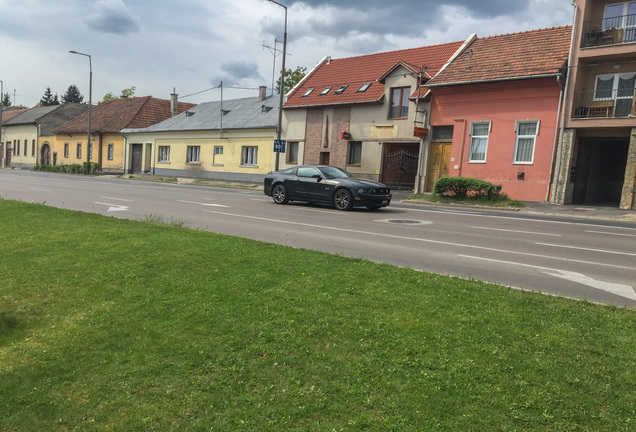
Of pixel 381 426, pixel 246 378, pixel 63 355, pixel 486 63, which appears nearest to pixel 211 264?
pixel 63 355

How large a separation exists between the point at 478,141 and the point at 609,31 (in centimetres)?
689

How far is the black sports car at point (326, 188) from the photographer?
15719mm

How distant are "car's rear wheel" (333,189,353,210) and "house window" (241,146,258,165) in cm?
2095

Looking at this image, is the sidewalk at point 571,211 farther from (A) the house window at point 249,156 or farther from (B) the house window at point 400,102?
(A) the house window at point 249,156

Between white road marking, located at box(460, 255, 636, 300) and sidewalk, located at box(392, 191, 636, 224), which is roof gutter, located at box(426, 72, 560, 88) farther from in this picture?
A: white road marking, located at box(460, 255, 636, 300)

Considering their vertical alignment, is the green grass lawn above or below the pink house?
below

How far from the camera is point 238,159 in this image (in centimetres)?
3741

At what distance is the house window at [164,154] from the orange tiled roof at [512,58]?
1079 inches

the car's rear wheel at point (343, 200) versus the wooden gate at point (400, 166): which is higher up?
the wooden gate at point (400, 166)

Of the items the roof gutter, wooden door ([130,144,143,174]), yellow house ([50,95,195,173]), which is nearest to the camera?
the roof gutter

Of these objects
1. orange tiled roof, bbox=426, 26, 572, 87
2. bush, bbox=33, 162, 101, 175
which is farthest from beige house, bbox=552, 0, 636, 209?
bush, bbox=33, 162, 101, 175

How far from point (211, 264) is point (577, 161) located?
20.6m

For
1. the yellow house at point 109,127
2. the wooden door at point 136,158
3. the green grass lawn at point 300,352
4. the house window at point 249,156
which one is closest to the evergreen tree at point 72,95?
the yellow house at point 109,127

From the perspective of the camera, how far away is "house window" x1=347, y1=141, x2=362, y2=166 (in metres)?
29.5
